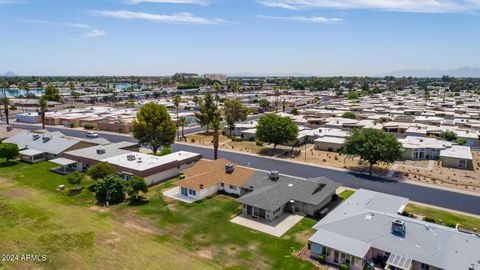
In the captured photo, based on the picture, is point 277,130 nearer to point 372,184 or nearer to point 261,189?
point 372,184

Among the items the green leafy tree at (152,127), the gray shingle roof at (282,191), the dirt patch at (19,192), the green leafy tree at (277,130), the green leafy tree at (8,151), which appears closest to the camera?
the gray shingle roof at (282,191)

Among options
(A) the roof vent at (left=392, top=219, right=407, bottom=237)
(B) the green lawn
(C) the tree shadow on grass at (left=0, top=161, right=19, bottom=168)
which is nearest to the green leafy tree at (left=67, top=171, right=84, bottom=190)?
(C) the tree shadow on grass at (left=0, top=161, right=19, bottom=168)

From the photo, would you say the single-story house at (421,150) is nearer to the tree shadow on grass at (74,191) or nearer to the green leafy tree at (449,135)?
the green leafy tree at (449,135)

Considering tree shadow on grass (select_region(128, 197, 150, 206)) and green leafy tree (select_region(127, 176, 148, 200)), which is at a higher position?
green leafy tree (select_region(127, 176, 148, 200))

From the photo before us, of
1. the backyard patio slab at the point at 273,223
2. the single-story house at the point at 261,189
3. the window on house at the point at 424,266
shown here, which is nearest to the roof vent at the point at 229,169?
the single-story house at the point at 261,189

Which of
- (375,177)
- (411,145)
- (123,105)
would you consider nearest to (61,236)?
(375,177)

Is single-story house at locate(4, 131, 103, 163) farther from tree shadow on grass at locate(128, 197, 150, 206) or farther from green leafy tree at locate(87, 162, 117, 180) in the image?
tree shadow on grass at locate(128, 197, 150, 206)

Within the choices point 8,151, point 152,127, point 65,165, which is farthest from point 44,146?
point 152,127
